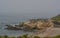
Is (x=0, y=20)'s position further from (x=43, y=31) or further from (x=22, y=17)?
(x=43, y=31)

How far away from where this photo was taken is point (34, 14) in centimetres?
562

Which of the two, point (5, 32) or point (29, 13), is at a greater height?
point (29, 13)

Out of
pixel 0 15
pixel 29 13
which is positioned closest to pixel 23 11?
pixel 29 13

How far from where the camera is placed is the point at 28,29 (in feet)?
18.3

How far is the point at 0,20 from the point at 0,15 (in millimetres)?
116

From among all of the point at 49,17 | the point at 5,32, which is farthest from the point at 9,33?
the point at 49,17

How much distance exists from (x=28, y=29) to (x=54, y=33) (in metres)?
0.56

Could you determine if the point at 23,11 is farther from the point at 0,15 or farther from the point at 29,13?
the point at 0,15

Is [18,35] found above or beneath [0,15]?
beneath

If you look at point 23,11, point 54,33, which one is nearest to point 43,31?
point 54,33

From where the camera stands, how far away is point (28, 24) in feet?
18.4

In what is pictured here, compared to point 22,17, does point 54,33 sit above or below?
below

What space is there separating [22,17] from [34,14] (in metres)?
0.28

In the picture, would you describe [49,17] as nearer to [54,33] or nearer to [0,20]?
[54,33]
